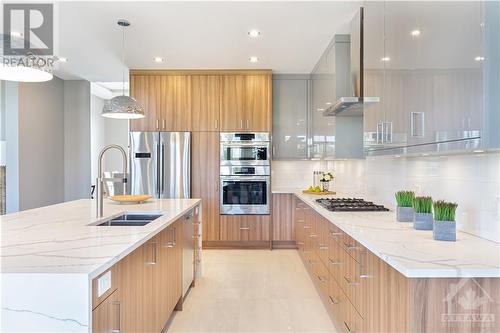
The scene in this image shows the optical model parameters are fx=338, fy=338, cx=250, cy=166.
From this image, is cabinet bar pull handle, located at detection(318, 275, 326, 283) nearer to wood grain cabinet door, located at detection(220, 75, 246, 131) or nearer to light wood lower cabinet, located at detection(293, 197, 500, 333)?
light wood lower cabinet, located at detection(293, 197, 500, 333)

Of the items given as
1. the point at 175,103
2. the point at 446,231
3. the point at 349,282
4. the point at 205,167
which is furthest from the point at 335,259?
the point at 175,103

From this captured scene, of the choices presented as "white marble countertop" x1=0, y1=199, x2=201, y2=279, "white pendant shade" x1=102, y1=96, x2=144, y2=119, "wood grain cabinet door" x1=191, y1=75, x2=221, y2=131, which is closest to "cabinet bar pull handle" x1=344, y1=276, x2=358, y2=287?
"white marble countertop" x1=0, y1=199, x2=201, y2=279

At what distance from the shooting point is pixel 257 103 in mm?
5008

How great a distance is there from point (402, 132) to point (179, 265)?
1947 mm

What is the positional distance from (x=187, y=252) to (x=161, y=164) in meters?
2.12

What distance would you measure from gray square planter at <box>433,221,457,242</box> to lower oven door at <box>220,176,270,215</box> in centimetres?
335

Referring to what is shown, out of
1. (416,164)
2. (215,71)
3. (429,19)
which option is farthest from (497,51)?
(215,71)

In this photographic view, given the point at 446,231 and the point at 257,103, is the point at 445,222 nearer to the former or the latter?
the point at 446,231

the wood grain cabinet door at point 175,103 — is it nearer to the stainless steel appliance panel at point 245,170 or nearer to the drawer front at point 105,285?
the stainless steel appliance panel at point 245,170

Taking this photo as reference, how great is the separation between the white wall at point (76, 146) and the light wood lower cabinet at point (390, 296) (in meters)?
4.70

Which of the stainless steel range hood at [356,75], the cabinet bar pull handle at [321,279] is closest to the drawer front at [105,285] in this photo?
the cabinet bar pull handle at [321,279]

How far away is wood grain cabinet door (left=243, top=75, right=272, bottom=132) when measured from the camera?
500cm

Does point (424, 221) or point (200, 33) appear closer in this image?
point (424, 221)

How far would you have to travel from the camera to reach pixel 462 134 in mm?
1368
